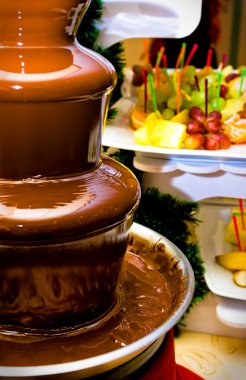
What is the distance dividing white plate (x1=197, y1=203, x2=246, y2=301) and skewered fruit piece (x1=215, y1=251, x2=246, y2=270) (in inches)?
0.7

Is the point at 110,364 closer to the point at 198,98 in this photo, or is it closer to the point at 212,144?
the point at 212,144

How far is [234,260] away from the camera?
1.59 meters

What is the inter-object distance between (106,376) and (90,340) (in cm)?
5

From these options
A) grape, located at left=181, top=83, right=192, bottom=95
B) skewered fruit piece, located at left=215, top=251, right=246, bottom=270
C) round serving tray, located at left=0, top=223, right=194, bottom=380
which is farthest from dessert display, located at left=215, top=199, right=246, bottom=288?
round serving tray, located at left=0, top=223, right=194, bottom=380

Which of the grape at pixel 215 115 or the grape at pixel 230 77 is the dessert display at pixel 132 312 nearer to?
the grape at pixel 215 115

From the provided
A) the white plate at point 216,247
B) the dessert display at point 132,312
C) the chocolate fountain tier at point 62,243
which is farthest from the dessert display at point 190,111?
the chocolate fountain tier at point 62,243

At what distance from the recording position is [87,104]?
2.52 feet

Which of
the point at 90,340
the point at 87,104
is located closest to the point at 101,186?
the point at 87,104

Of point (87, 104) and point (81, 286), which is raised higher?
point (87, 104)

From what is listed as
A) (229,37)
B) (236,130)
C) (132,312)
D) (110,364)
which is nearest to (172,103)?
(236,130)

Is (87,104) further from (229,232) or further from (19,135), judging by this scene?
(229,232)

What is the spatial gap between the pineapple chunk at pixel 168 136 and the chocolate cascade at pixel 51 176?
2.00ft

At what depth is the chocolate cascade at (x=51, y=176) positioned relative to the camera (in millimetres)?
727

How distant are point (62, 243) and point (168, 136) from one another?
2.43 ft
